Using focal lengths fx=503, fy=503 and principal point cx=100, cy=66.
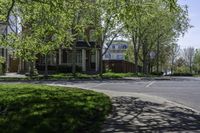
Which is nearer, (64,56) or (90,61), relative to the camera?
(64,56)

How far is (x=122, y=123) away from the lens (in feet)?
41.0

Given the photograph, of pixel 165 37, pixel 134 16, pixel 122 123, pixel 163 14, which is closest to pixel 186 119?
pixel 122 123

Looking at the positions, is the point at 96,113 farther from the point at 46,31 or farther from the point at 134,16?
the point at 46,31

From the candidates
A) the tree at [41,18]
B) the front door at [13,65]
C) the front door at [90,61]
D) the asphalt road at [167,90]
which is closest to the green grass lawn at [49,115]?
the tree at [41,18]

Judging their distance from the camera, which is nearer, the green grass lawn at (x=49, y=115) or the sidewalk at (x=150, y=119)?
the green grass lawn at (x=49, y=115)

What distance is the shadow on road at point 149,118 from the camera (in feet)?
38.7

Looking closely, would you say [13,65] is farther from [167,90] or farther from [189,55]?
[189,55]

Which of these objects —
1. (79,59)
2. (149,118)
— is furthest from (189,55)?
(149,118)

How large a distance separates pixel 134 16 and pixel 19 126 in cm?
1031

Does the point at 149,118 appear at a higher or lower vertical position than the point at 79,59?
lower

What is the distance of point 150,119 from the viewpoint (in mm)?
13445

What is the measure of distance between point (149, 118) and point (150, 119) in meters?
0.23

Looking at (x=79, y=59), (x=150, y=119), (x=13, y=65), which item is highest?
(x=79, y=59)

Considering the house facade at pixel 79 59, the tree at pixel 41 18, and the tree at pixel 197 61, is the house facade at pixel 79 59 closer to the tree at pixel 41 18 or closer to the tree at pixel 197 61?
the tree at pixel 41 18
